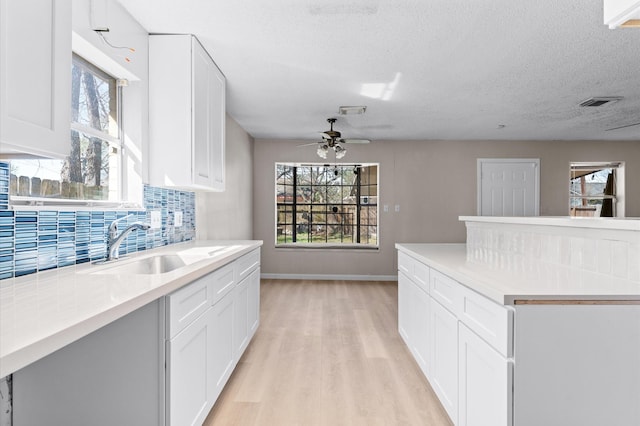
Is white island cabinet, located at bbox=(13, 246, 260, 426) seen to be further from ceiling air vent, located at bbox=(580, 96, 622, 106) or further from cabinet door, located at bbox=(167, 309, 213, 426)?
ceiling air vent, located at bbox=(580, 96, 622, 106)

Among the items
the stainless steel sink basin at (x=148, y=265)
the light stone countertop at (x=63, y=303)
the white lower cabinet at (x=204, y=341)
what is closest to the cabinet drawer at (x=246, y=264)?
the white lower cabinet at (x=204, y=341)

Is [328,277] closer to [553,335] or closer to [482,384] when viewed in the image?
[482,384]

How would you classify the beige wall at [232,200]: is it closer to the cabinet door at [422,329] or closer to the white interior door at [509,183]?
the cabinet door at [422,329]

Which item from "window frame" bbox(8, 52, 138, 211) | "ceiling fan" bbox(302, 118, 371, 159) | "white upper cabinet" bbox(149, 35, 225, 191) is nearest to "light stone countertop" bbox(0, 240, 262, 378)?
"window frame" bbox(8, 52, 138, 211)

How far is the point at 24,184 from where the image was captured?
1.57m

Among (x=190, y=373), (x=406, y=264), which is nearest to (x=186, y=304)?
(x=190, y=373)

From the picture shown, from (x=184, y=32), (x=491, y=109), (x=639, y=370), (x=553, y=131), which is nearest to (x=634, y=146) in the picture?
(x=553, y=131)

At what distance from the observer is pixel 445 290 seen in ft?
6.41

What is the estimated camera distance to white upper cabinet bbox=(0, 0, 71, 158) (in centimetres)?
104

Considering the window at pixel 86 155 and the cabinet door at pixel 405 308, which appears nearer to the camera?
the window at pixel 86 155

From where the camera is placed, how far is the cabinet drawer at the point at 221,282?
1979mm

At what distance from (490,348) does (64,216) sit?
200 cm

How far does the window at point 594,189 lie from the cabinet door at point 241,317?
236 inches

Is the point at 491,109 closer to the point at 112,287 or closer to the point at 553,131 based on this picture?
the point at 553,131
